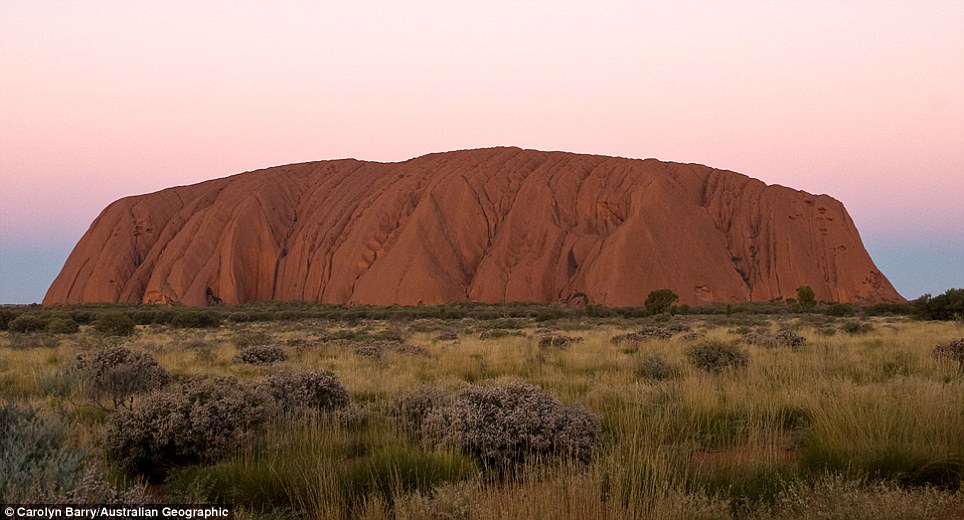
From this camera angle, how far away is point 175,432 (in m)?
6.08

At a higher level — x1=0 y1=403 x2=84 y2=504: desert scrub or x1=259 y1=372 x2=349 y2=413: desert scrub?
x1=0 y1=403 x2=84 y2=504: desert scrub

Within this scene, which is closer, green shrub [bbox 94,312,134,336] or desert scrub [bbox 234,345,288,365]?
desert scrub [bbox 234,345,288,365]

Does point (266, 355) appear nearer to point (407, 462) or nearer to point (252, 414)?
point (252, 414)

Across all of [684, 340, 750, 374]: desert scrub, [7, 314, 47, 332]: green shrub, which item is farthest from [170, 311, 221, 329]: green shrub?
[684, 340, 750, 374]: desert scrub

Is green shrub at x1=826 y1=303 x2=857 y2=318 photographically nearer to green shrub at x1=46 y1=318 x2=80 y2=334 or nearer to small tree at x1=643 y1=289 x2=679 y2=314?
small tree at x1=643 y1=289 x2=679 y2=314

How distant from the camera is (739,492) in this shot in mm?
4844

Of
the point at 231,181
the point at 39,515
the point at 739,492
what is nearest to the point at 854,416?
the point at 739,492

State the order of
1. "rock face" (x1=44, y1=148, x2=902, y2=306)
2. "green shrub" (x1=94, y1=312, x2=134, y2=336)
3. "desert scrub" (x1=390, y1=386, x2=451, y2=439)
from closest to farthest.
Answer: "desert scrub" (x1=390, y1=386, x2=451, y2=439) → "green shrub" (x1=94, y1=312, x2=134, y2=336) → "rock face" (x1=44, y1=148, x2=902, y2=306)

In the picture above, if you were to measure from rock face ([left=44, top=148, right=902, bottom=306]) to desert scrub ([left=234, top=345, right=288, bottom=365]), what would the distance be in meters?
52.0

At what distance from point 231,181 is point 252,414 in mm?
95167

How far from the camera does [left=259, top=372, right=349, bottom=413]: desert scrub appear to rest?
7.88 meters

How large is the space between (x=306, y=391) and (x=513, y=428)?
3.24m

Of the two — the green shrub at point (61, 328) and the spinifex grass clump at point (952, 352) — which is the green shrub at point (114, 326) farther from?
the spinifex grass clump at point (952, 352)

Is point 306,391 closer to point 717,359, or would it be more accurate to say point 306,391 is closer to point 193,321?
point 717,359
